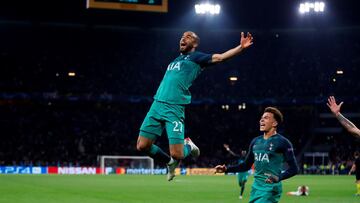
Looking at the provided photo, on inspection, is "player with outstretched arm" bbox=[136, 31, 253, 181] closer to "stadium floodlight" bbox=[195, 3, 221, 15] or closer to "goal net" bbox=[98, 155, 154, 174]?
"stadium floodlight" bbox=[195, 3, 221, 15]

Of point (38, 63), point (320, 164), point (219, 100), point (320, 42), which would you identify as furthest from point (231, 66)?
point (38, 63)

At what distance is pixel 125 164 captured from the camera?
5522cm

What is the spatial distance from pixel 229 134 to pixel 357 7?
19.3 m

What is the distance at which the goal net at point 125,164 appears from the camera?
53.6m

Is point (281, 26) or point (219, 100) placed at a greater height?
point (281, 26)

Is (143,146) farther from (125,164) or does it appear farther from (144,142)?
(125,164)

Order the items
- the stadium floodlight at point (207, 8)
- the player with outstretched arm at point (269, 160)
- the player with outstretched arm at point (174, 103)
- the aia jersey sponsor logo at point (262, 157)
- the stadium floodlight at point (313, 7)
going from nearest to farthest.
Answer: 1. the player with outstretched arm at point (269, 160)
2. the aia jersey sponsor logo at point (262, 157)
3. the player with outstretched arm at point (174, 103)
4. the stadium floodlight at point (313, 7)
5. the stadium floodlight at point (207, 8)

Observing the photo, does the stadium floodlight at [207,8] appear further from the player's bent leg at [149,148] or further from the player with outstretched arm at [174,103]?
the player's bent leg at [149,148]

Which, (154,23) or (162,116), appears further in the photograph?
(154,23)

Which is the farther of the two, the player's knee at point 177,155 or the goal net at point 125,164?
the goal net at point 125,164

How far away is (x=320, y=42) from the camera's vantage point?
64.8m

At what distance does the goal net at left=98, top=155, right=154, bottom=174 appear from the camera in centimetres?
5356

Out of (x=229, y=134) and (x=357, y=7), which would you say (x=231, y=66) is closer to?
(x=229, y=134)

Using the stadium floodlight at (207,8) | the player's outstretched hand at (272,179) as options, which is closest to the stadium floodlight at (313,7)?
the stadium floodlight at (207,8)
